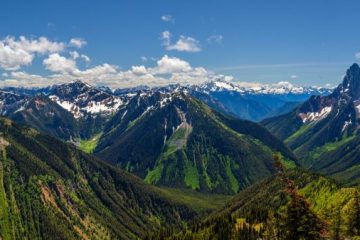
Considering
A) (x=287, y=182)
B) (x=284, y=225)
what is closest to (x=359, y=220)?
(x=284, y=225)

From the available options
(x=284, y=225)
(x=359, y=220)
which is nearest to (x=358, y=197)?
(x=359, y=220)

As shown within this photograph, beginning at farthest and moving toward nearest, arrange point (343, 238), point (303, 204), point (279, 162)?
point (343, 238)
point (303, 204)
point (279, 162)

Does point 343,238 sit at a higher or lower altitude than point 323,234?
lower

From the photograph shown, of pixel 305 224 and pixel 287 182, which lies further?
pixel 305 224

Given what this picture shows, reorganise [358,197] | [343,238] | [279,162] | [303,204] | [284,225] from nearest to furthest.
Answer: [279,162] → [303,204] → [284,225] → [358,197] → [343,238]

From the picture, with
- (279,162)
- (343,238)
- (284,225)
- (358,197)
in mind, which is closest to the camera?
(279,162)

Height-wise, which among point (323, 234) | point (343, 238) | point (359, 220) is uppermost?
point (323, 234)

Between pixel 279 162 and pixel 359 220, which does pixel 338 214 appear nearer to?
pixel 359 220

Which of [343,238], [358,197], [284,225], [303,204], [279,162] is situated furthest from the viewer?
[343,238]

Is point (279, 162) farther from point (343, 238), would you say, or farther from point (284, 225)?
point (343, 238)

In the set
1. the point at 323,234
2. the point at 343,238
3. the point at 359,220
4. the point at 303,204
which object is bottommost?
the point at 343,238
